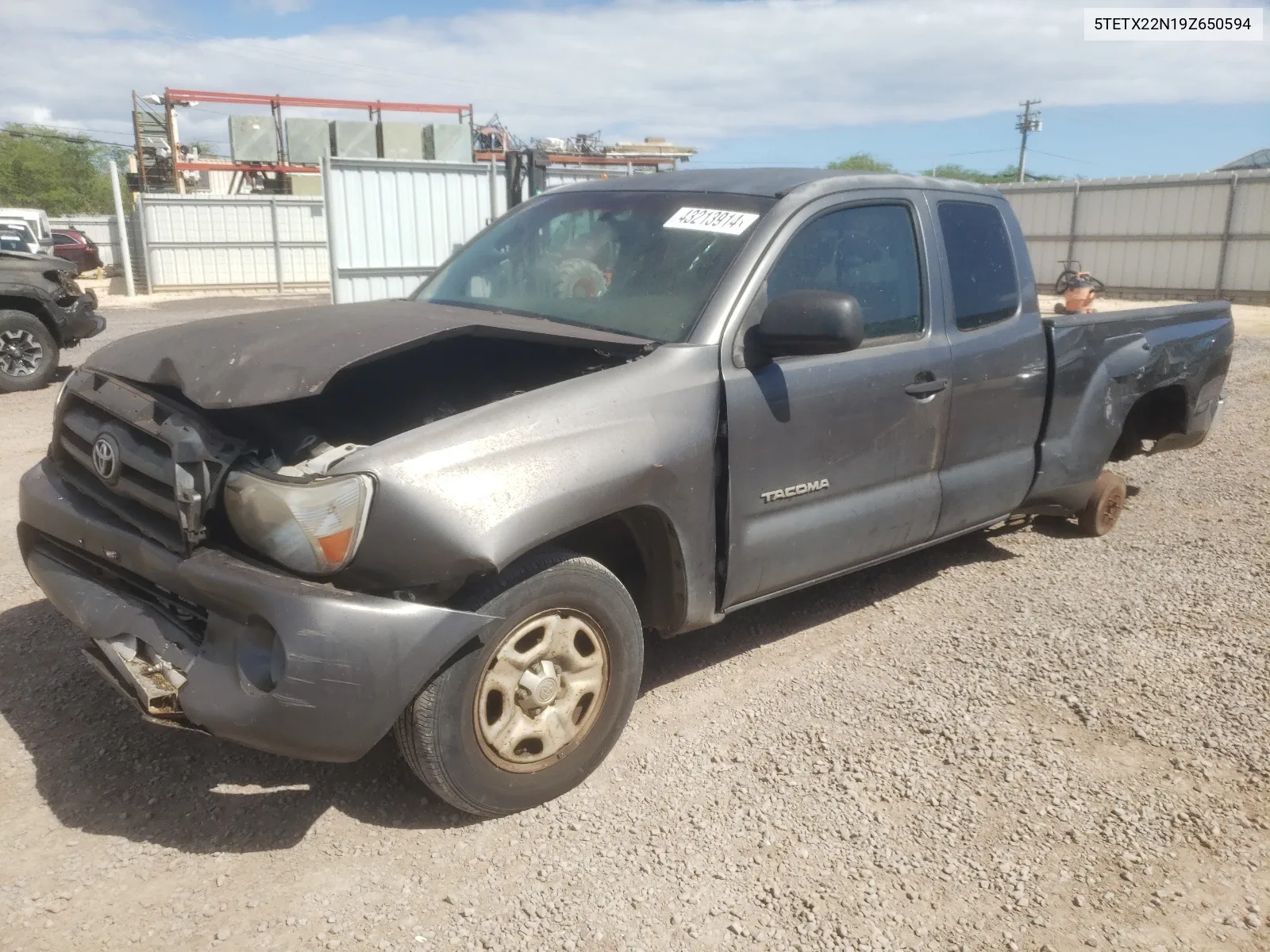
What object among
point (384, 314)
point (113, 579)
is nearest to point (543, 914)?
point (113, 579)

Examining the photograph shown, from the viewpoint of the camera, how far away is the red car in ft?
→ 90.8

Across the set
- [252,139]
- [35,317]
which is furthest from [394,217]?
[252,139]

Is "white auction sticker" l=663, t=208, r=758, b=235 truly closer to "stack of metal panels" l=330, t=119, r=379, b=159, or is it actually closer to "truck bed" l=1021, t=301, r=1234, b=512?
"truck bed" l=1021, t=301, r=1234, b=512

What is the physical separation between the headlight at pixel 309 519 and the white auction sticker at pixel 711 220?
5.61ft

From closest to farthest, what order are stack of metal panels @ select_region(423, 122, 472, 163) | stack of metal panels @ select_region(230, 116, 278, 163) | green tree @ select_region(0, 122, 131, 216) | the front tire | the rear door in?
the rear door, the front tire, stack of metal panels @ select_region(423, 122, 472, 163), stack of metal panels @ select_region(230, 116, 278, 163), green tree @ select_region(0, 122, 131, 216)

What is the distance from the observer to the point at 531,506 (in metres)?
2.68

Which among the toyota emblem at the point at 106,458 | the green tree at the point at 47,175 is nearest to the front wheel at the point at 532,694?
the toyota emblem at the point at 106,458

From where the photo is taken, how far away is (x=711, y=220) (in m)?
3.66

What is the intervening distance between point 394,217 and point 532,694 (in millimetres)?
9771

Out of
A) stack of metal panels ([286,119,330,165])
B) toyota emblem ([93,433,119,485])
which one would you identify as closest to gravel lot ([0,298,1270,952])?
toyota emblem ([93,433,119,485])

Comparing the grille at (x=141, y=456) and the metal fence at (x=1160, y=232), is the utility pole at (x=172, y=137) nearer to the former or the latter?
the metal fence at (x=1160, y=232)

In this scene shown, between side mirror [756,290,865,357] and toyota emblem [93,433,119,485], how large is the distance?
1.99 metres

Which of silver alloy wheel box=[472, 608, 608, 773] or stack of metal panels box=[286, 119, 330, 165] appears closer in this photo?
silver alloy wheel box=[472, 608, 608, 773]

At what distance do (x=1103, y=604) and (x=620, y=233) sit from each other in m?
2.70
